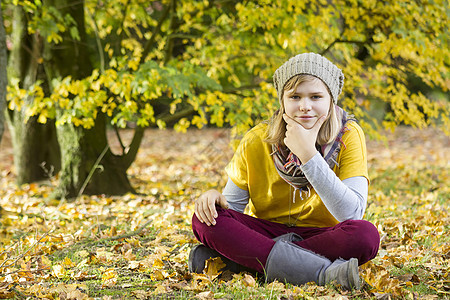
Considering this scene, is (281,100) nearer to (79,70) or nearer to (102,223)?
(102,223)

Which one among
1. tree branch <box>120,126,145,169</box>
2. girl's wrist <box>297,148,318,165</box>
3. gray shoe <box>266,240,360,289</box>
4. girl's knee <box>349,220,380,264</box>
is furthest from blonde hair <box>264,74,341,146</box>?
tree branch <box>120,126,145,169</box>

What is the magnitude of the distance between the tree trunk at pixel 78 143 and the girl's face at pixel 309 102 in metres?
3.37

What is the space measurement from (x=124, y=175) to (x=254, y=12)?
2470 mm

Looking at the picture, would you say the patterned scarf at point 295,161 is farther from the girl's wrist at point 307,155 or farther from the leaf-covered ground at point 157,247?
the leaf-covered ground at point 157,247

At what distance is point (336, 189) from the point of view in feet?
7.19

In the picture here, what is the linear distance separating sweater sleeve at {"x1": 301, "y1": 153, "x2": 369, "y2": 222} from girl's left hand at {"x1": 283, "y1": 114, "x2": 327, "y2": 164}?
0.13 ft

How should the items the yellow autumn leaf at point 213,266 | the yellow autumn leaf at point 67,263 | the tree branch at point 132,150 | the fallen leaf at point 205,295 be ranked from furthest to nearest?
the tree branch at point 132,150, the yellow autumn leaf at point 67,263, the yellow autumn leaf at point 213,266, the fallen leaf at point 205,295

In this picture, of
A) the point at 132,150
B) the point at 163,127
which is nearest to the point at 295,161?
the point at 163,127

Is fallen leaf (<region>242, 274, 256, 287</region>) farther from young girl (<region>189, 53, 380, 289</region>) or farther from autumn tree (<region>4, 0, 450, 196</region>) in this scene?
autumn tree (<region>4, 0, 450, 196</region>)

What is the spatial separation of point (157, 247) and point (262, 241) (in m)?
0.95

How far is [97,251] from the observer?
301cm

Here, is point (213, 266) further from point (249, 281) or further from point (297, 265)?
point (297, 265)

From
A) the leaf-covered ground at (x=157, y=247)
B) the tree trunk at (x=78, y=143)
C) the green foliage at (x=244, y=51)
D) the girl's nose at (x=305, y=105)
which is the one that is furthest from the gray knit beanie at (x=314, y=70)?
the tree trunk at (x=78, y=143)

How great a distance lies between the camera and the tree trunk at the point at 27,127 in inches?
220
